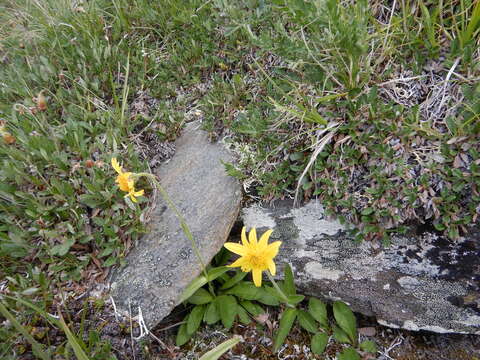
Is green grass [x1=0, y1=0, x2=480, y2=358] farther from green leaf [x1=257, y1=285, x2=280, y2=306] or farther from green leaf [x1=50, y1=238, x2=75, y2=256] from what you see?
green leaf [x1=257, y1=285, x2=280, y2=306]

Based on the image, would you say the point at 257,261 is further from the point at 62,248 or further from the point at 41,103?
the point at 41,103

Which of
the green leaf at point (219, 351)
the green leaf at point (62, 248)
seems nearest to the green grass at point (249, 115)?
the green leaf at point (62, 248)

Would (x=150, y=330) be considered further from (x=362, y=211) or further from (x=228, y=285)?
(x=362, y=211)

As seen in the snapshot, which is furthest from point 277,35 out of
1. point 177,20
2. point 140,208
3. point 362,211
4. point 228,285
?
point 228,285

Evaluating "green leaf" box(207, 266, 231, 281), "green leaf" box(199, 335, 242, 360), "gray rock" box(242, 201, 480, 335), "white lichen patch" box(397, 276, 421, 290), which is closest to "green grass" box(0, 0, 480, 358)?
"gray rock" box(242, 201, 480, 335)

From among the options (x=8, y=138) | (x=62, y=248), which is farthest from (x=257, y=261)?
(x=8, y=138)

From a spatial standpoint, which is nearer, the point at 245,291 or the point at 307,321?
the point at 307,321
